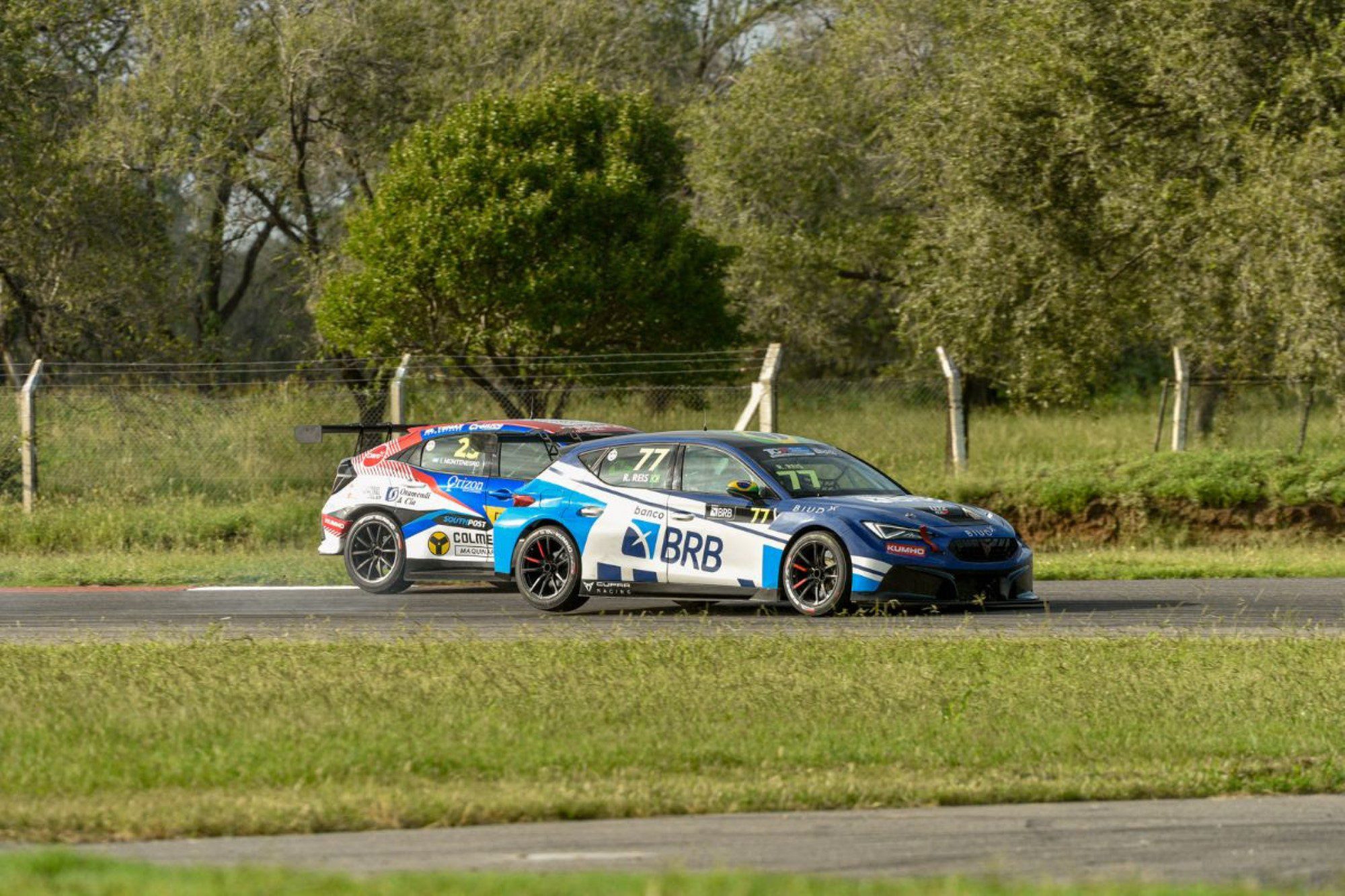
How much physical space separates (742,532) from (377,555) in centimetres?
405

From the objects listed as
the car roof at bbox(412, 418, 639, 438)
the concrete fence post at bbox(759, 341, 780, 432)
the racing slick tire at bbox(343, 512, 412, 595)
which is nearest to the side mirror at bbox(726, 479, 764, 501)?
the car roof at bbox(412, 418, 639, 438)

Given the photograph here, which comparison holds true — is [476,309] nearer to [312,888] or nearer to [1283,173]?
[1283,173]

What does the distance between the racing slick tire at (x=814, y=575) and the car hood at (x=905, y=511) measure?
0.25m

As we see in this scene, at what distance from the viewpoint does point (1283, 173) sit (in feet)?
62.4

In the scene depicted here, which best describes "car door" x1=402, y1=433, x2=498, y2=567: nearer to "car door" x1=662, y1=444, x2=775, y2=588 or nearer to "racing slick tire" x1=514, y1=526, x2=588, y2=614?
"racing slick tire" x1=514, y1=526, x2=588, y2=614

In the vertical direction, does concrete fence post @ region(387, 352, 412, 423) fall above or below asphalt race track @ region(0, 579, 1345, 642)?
above

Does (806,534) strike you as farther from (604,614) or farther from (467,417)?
(467,417)

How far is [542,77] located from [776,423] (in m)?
14.0

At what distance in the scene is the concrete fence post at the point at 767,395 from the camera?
20641 millimetres

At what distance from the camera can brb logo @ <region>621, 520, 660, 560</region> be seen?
14.2m

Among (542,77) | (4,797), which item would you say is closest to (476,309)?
(542,77)

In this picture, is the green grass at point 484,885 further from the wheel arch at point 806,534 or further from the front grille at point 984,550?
the front grille at point 984,550

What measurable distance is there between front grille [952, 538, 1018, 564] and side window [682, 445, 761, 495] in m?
1.67

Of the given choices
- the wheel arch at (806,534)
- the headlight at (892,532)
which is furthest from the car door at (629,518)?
the headlight at (892,532)
